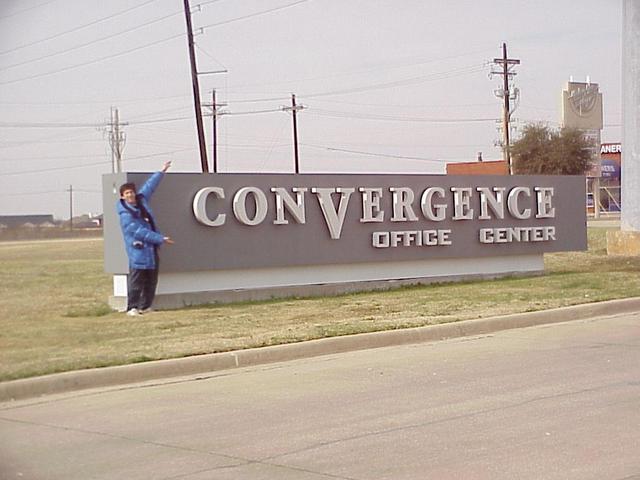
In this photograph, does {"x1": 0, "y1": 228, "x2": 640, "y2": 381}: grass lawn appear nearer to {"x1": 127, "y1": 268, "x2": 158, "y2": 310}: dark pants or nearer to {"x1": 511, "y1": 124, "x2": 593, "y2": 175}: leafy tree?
{"x1": 127, "y1": 268, "x2": 158, "y2": 310}: dark pants

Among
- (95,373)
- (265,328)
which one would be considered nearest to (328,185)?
(265,328)

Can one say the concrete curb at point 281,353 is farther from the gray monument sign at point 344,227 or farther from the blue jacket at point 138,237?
the gray monument sign at point 344,227

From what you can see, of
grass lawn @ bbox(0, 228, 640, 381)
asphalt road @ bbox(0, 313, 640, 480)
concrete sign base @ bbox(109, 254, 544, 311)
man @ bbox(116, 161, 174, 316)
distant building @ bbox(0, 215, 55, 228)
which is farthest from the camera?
distant building @ bbox(0, 215, 55, 228)

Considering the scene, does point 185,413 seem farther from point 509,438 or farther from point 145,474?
point 509,438

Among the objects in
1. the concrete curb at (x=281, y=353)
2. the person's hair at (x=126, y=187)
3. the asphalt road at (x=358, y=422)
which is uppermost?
the person's hair at (x=126, y=187)

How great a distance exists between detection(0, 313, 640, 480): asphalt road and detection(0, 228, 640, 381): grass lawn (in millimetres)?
1066

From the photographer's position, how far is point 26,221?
31875 millimetres

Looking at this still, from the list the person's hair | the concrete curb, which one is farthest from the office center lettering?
the concrete curb

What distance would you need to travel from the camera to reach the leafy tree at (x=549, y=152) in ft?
220

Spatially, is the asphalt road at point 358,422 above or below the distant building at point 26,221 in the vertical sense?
below

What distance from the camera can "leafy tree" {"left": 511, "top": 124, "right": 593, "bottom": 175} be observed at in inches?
2643

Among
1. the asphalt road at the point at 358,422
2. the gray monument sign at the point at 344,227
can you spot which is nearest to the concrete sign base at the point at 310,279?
the gray monument sign at the point at 344,227

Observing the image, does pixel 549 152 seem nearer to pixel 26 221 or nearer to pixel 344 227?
pixel 26 221

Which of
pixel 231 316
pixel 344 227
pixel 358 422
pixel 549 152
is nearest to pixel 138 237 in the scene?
pixel 231 316
